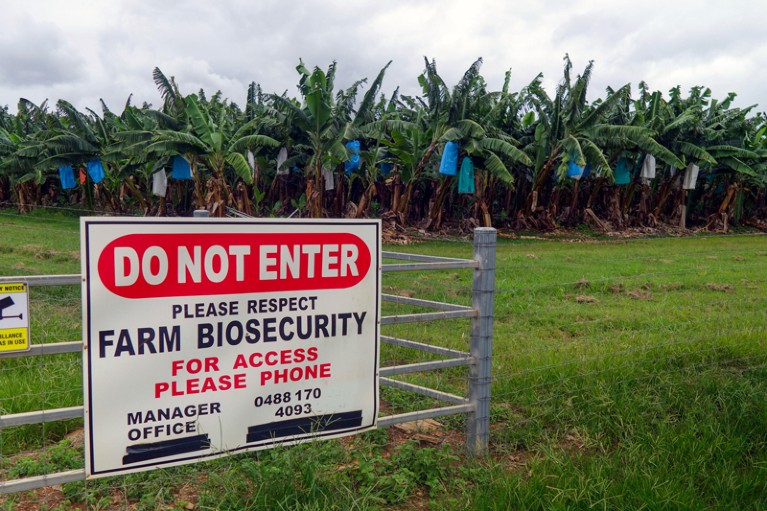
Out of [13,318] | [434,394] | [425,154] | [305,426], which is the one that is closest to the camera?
[13,318]

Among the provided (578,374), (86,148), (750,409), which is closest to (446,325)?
(578,374)

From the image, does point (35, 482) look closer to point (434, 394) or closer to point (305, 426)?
point (305, 426)

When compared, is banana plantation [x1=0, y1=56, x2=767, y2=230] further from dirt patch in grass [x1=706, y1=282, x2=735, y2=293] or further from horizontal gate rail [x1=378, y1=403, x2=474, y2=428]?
horizontal gate rail [x1=378, y1=403, x2=474, y2=428]

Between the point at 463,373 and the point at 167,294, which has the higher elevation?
the point at 167,294

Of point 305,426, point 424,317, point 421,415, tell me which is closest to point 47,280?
point 305,426

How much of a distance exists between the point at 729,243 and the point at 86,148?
20.1 meters

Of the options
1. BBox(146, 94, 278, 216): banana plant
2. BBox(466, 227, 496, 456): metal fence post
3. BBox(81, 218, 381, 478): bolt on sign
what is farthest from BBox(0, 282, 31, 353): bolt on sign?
BBox(146, 94, 278, 216): banana plant

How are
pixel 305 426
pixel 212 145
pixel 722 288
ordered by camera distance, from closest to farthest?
1. pixel 305 426
2. pixel 722 288
3. pixel 212 145

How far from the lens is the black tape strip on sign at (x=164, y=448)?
2570 mm

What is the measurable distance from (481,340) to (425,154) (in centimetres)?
1579

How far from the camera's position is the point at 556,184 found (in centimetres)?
2325

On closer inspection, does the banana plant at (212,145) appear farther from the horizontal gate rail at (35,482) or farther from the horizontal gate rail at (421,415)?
the horizontal gate rail at (35,482)

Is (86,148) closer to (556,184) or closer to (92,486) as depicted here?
(556,184)

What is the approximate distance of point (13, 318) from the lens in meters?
2.32
